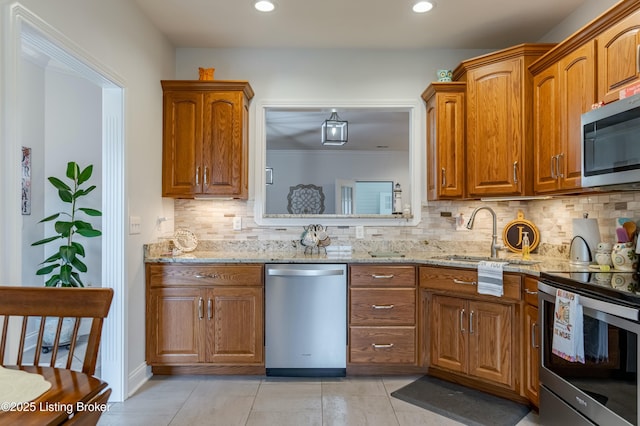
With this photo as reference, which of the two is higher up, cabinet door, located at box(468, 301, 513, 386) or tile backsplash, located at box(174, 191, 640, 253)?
tile backsplash, located at box(174, 191, 640, 253)

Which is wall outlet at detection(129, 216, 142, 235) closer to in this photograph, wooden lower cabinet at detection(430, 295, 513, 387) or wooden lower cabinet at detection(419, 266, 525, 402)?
wooden lower cabinet at detection(419, 266, 525, 402)

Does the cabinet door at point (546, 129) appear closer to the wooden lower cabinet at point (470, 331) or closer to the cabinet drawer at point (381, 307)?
the wooden lower cabinet at point (470, 331)

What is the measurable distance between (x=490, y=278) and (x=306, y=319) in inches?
50.1

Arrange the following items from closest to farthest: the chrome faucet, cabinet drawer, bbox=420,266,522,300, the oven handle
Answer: the oven handle
cabinet drawer, bbox=420,266,522,300
the chrome faucet

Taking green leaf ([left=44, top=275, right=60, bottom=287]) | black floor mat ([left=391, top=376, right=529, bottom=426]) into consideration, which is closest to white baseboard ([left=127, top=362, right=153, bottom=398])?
green leaf ([left=44, top=275, right=60, bottom=287])

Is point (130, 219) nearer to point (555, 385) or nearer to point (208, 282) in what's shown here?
point (208, 282)

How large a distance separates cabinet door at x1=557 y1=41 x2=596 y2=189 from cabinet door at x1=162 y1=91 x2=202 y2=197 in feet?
8.31

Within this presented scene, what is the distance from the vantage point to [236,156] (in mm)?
3139

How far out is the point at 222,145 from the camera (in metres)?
3.14

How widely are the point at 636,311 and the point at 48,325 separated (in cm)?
401

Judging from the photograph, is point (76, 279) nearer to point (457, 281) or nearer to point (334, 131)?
point (334, 131)

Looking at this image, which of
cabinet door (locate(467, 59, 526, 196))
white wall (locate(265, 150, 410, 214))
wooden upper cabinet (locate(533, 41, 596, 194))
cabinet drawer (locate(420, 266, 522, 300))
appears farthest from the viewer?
white wall (locate(265, 150, 410, 214))

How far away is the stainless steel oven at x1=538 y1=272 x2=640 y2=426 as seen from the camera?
5.27 ft

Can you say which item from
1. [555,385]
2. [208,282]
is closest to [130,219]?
[208,282]
